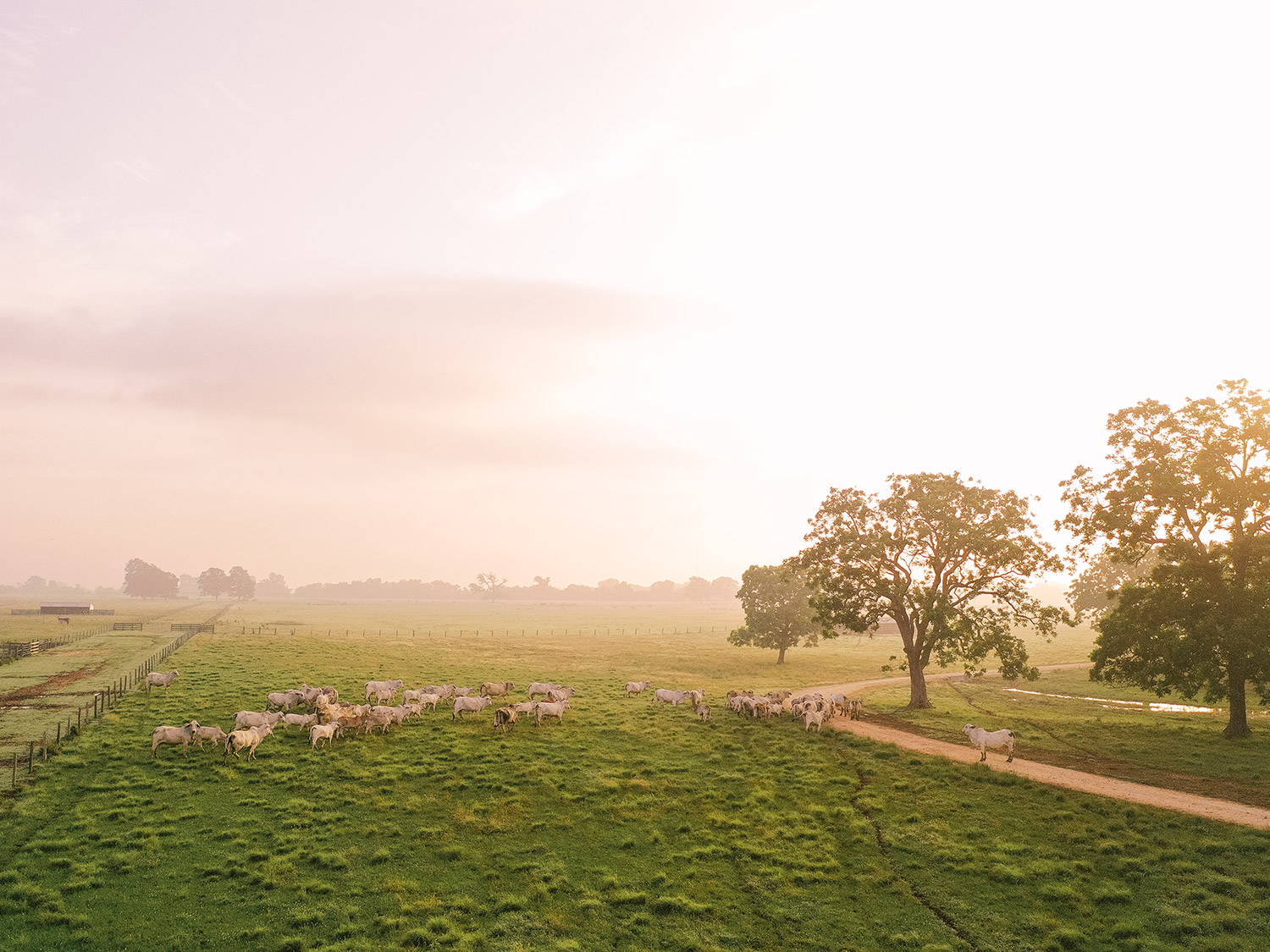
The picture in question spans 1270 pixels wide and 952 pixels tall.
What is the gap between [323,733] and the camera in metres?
34.2

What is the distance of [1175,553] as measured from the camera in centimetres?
3778

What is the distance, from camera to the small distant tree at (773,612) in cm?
7788

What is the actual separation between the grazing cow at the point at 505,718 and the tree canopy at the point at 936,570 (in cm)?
2272

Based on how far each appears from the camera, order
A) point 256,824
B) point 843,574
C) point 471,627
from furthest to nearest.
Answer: point 471,627 → point 843,574 → point 256,824

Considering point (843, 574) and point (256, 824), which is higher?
point (843, 574)

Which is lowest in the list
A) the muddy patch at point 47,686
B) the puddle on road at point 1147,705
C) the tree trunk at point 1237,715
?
the muddy patch at point 47,686

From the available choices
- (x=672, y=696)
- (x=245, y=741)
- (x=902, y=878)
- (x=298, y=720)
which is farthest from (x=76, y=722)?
(x=902, y=878)

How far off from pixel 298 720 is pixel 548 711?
45.3 feet

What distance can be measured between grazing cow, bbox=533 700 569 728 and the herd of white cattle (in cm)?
5


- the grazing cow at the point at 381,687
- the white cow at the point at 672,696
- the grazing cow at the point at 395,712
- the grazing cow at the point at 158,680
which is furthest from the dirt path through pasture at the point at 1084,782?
the grazing cow at the point at 158,680

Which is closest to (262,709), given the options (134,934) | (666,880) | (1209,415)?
(134,934)

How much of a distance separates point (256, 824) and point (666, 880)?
15.4 meters

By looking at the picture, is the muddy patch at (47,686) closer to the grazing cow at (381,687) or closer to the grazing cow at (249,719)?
the grazing cow at (249,719)

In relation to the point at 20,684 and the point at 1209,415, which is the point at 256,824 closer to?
the point at 20,684
